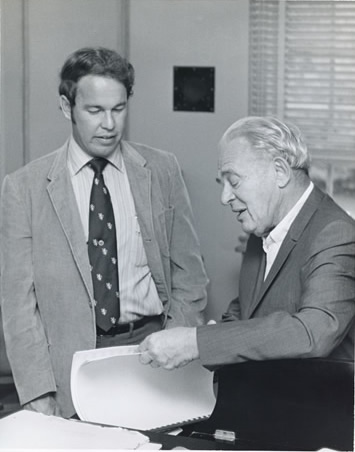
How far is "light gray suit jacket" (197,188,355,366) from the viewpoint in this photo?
172cm

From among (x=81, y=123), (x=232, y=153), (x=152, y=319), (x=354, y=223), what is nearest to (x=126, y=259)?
(x=152, y=319)

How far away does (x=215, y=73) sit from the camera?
3291 mm

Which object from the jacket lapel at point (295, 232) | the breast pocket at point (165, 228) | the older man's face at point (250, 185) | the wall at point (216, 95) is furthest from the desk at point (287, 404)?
the wall at point (216, 95)

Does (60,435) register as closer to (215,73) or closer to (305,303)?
(305,303)

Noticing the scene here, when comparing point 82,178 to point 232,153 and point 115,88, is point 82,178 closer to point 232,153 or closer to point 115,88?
point 115,88

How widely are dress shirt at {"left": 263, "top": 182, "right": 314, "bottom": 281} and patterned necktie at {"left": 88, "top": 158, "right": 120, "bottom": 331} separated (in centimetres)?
48

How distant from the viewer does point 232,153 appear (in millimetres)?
1891

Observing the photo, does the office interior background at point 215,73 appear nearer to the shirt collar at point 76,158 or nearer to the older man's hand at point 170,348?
the shirt collar at point 76,158

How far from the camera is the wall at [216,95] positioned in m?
3.24

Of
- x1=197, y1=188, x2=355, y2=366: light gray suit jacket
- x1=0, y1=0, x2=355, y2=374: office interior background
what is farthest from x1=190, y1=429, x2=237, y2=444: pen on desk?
x1=0, y1=0, x2=355, y2=374: office interior background

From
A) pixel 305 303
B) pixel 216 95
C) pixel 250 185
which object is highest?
pixel 216 95

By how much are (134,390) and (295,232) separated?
557 millimetres

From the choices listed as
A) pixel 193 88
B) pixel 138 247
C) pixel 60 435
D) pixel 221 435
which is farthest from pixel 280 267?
pixel 193 88

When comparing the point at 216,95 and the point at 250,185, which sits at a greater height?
the point at 216,95
